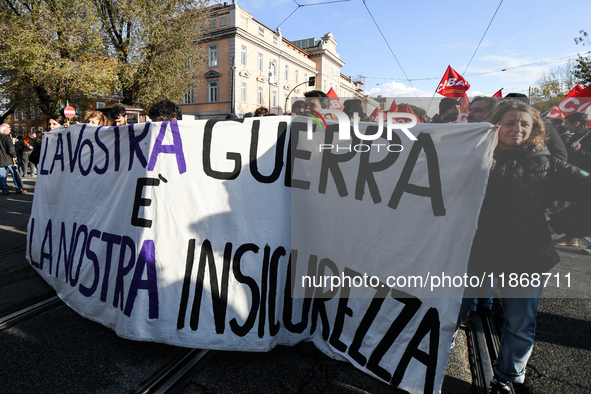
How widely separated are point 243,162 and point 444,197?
1360mm

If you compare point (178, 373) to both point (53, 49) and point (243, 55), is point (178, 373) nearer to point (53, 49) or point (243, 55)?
point (53, 49)

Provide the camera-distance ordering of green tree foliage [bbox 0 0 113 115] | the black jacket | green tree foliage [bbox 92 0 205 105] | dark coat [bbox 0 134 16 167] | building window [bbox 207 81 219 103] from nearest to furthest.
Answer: the black jacket
dark coat [bbox 0 134 16 167]
green tree foliage [bbox 0 0 113 115]
green tree foliage [bbox 92 0 205 105]
building window [bbox 207 81 219 103]

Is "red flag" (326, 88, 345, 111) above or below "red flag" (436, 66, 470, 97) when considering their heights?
below

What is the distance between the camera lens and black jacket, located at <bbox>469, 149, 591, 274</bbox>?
6.38 feet

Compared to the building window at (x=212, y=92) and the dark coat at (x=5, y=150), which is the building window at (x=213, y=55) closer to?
the building window at (x=212, y=92)

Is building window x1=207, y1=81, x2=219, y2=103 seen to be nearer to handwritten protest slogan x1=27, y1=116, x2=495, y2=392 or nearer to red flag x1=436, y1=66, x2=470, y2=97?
red flag x1=436, y1=66, x2=470, y2=97

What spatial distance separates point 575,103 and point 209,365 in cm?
778

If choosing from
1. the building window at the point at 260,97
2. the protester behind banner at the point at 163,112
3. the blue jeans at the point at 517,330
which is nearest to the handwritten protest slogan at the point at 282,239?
the blue jeans at the point at 517,330

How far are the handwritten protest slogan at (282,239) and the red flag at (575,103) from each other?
19.8 feet

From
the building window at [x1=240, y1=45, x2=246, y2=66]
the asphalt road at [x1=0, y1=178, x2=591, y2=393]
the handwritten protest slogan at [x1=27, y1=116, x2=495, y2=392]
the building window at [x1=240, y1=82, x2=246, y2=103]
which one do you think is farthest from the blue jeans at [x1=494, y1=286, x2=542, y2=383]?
the building window at [x1=240, y1=45, x2=246, y2=66]

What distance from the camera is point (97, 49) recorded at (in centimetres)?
1662

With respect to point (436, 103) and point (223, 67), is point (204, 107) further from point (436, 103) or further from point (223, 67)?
point (436, 103)

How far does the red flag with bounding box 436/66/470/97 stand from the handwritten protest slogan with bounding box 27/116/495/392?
6754mm

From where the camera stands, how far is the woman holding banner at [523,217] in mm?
1947
